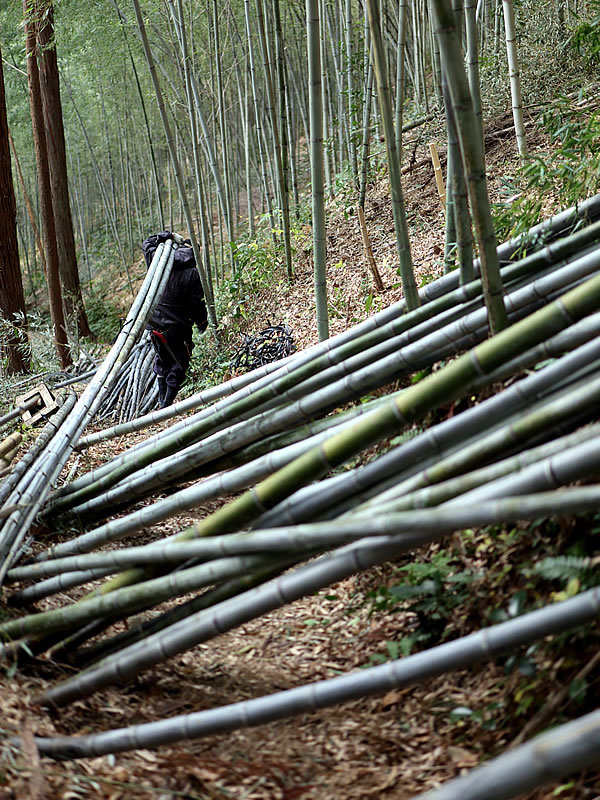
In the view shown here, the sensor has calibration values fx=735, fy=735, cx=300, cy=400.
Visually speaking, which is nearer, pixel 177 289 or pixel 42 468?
pixel 42 468

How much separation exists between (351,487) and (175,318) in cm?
365

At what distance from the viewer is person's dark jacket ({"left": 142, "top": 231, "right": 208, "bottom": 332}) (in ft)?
16.2

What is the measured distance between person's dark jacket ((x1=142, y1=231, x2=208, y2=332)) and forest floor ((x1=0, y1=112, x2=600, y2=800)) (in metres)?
2.99

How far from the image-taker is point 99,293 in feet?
42.2

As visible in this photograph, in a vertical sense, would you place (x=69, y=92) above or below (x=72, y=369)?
above

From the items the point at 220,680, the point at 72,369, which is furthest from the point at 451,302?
the point at 72,369

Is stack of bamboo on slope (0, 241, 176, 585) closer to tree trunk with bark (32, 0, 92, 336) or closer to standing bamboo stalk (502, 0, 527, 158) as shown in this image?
standing bamboo stalk (502, 0, 527, 158)

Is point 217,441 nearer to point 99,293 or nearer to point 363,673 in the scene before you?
point 363,673

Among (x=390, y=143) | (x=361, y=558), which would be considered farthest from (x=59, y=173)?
(x=361, y=558)

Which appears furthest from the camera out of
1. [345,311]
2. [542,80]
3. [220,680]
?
[542,80]

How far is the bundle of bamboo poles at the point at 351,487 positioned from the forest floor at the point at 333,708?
9 cm

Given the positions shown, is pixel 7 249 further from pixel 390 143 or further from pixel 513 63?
pixel 390 143

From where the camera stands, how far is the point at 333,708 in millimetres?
1719

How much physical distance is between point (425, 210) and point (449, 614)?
150 inches
